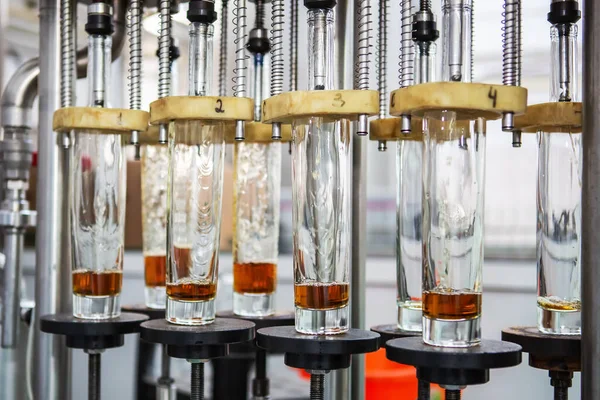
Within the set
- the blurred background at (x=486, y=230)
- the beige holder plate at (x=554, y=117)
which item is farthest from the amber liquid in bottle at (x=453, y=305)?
the blurred background at (x=486, y=230)

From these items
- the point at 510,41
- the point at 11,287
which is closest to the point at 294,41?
the point at 510,41

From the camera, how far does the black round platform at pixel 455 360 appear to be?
625mm

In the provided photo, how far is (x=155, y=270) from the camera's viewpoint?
1082 millimetres

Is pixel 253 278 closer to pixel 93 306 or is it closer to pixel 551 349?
pixel 93 306

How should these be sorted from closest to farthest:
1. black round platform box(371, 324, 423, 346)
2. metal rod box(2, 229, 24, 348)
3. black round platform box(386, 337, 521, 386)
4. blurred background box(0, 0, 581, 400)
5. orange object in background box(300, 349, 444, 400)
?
black round platform box(386, 337, 521, 386), black round platform box(371, 324, 423, 346), metal rod box(2, 229, 24, 348), orange object in background box(300, 349, 444, 400), blurred background box(0, 0, 581, 400)

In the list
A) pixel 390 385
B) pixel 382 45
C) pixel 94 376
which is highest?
pixel 382 45

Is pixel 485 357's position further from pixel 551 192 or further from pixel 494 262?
pixel 494 262

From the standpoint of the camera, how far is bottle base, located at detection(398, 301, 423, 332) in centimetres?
85

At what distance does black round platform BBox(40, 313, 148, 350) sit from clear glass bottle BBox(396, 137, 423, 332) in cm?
33

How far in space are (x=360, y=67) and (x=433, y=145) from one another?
4.6 inches

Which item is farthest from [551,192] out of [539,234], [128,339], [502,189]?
[128,339]

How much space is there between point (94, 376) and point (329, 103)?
0.48m

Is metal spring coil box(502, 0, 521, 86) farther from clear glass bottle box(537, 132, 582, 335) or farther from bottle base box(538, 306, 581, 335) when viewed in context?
bottle base box(538, 306, 581, 335)

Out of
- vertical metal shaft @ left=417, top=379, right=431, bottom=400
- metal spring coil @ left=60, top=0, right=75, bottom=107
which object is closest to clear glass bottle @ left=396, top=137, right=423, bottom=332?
vertical metal shaft @ left=417, top=379, right=431, bottom=400
